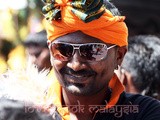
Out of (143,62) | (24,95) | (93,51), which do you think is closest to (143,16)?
(143,62)

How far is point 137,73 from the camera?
550 centimetres

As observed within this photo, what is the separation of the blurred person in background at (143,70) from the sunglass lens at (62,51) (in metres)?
1.77

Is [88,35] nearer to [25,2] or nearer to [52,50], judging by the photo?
[52,50]

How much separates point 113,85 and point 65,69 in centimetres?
43

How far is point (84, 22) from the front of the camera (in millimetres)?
3645

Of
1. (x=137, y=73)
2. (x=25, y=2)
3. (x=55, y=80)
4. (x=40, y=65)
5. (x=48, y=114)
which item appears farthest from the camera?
(x=25, y=2)

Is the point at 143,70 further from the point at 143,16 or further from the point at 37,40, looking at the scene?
the point at 143,16

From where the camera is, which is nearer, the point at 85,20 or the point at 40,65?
the point at 85,20

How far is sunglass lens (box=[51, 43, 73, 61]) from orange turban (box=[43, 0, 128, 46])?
7 cm

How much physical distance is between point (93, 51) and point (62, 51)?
0.22 m

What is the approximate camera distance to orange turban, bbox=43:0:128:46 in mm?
3680

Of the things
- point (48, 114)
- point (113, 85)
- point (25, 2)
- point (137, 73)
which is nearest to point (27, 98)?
point (48, 114)

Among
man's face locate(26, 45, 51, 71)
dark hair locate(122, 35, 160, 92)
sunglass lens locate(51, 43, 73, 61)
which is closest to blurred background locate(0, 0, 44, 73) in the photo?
man's face locate(26, 45, 51, 71)

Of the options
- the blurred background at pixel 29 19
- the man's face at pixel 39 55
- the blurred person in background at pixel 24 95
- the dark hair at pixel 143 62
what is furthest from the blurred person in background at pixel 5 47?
the blurred person in background at pixel 24 95
